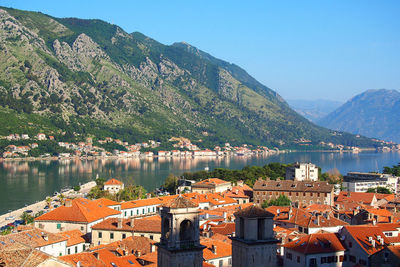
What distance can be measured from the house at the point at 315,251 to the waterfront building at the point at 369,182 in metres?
65.6

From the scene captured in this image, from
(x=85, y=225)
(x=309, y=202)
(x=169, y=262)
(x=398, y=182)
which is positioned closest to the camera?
(x=169, y=262)

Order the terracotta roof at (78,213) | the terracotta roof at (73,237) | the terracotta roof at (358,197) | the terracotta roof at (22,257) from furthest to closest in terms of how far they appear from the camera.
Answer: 1. the terracotta roof at (358,197)
2. the terracotta roof at (78,213)
3. the terracotta roof at (73,237)
4. the terracotta roof at (22,257)

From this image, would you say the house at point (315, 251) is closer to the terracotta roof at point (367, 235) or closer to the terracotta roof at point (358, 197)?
the terracotta roof at point (367, 235)

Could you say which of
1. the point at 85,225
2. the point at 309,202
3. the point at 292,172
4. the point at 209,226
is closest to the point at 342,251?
the point at 209,226

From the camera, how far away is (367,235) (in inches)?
1384

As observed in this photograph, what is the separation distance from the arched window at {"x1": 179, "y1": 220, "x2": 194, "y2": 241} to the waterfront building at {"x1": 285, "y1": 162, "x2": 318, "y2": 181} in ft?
256

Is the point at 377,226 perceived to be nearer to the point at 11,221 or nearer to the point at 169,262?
the point at 169,262

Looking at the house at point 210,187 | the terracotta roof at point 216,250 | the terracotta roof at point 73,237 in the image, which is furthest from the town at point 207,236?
the house at point 210,187

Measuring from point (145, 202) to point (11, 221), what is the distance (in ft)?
57.3

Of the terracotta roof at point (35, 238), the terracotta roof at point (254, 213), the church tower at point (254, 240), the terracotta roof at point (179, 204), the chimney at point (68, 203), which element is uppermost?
the terracotta roof at point (179, 204)

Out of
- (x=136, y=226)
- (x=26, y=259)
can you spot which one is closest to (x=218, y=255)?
(x=136, y=226)

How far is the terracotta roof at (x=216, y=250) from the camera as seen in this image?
32.4 metres

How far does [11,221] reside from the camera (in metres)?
63.9

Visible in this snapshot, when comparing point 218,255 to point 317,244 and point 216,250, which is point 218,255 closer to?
point 216,250
